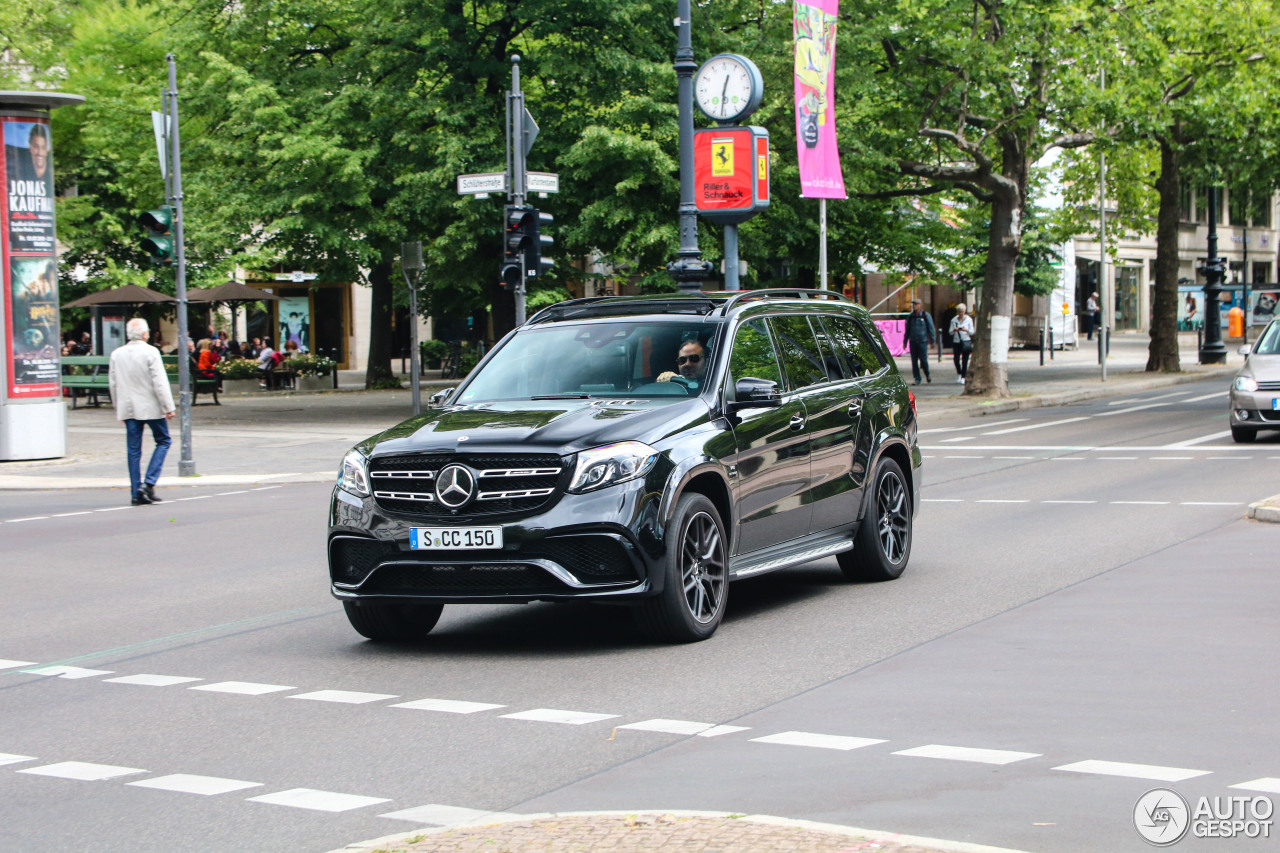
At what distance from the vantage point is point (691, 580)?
8375mm

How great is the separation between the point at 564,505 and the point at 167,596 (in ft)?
13.2

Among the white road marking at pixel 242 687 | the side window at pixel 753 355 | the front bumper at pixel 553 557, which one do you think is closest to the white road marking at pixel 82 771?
the white road marking at pixel 242 687

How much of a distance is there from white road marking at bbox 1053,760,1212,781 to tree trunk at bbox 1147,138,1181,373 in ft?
116

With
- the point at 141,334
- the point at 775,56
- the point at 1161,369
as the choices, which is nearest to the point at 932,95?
the point at 775,56

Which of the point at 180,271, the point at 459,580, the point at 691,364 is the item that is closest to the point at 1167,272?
the point at 180,271

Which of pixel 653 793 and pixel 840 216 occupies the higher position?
pixel 840 216

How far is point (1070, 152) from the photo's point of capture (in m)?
39.0

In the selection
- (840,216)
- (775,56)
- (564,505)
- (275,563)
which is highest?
(775,56)

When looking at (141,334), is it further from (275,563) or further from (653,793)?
(653,793)

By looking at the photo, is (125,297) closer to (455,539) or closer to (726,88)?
(726,88)

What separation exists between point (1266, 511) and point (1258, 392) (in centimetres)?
781

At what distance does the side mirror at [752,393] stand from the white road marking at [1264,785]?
3950 mm

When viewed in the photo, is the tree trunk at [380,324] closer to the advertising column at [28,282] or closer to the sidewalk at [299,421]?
the sidewalk at [299,421]

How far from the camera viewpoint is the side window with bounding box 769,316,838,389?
390 inches
